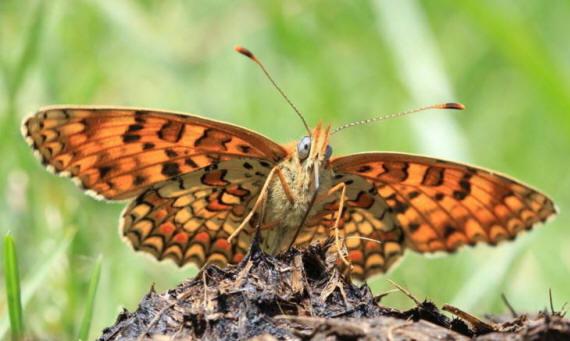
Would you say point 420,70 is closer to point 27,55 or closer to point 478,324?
point 27,55

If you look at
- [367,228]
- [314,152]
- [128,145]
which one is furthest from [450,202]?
[128,145]

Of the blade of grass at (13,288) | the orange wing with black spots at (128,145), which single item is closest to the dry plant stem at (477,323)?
the orange wing with black spots at (128,145)

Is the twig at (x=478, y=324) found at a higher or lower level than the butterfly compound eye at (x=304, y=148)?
lower

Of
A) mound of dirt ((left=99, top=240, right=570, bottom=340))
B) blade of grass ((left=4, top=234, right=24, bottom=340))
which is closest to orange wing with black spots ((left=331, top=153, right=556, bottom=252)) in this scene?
mound of dirt ((left=99, top=240, right=570, bottom=340))

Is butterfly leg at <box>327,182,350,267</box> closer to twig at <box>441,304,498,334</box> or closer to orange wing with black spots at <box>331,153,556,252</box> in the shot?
orange wing with black spots at <box>331,153,556,252</box>

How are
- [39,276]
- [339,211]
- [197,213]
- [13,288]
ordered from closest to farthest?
[13,288], [339,211], [39,276], [197,213]

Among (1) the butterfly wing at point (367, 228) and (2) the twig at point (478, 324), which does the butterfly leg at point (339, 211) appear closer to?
(1) the butterfly wing at point (367, 228)
